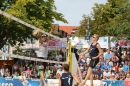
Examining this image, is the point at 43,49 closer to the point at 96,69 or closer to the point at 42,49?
the point at 42,49

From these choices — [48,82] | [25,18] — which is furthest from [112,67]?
[25,18]

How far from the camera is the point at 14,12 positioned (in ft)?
110

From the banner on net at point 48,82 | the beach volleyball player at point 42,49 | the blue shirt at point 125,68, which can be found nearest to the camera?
the beach volleyball player at point 42,49

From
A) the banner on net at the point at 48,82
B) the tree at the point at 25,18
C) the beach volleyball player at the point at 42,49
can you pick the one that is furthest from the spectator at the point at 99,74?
the tree at the point at 25,18

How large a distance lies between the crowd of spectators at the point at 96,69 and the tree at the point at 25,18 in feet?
30.5

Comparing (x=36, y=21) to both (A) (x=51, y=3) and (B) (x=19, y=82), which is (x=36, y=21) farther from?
(B) (x=19, y=82)

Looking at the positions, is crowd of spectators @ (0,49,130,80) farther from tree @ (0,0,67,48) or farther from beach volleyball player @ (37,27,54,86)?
tree @ (0,0,67,48)

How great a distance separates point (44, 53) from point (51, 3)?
2526 cm

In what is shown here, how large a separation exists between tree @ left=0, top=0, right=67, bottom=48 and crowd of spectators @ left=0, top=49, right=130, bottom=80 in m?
9.31

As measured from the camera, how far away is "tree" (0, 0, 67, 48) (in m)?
33.8

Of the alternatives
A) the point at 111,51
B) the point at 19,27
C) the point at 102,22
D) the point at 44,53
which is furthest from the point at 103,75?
the point at 102,22

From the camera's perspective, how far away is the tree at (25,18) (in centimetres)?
3378

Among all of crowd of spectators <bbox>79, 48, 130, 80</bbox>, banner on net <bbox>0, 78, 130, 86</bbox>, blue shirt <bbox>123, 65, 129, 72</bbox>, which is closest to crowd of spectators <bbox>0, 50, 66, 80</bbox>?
banner on net <bbox>0, 78, 130, 86</bbox>

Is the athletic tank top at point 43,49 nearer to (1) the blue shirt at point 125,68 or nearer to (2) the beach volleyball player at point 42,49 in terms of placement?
(2) the beach volleyball player at point 42,49
